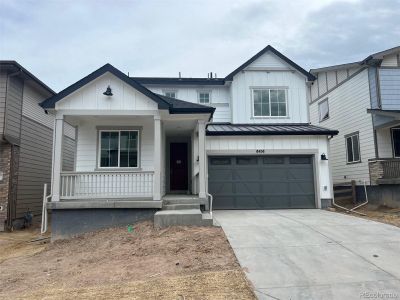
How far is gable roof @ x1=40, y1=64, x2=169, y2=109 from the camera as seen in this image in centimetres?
933

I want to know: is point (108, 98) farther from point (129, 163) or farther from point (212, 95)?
point (212, 95)

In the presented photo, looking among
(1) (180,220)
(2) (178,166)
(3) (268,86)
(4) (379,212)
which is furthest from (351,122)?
(1) (180,220)

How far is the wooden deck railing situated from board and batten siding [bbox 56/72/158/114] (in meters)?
9.94

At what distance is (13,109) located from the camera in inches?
484

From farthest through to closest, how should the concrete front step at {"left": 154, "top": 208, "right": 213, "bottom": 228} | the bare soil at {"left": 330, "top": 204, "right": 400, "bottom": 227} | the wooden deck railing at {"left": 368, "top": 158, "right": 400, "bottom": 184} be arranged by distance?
the wooden deck railing at {"left": 368, "top": 158, "right": 400, "bottom": 184}
the bare soil at {"left": 330, "top": 204, "right": 400, "bottom": 227}
the concrete front step at {"left": 154, "top": 208, "right": 213, "bottom": 228}

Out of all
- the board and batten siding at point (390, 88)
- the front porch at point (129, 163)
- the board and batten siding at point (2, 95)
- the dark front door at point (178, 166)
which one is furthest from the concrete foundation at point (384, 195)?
the board and batten siding at point (2, 95)

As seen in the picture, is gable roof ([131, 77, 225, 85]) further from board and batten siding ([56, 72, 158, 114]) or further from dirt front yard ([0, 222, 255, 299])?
dirt front yard ([0, 222, 255, 299])

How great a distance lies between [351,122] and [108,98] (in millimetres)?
12023

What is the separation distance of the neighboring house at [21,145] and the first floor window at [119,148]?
13.0ft

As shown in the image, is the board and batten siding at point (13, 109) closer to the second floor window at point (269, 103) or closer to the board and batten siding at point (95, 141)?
the board and batten siding at point (95, 141)

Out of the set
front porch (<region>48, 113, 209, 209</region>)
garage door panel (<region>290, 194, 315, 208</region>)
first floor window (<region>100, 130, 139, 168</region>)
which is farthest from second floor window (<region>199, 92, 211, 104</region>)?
garage door panel (<region>290, 194, 315, 208</region>)

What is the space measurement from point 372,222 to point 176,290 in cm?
708

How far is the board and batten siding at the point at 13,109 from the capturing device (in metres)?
11.9

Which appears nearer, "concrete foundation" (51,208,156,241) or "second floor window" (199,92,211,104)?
"concrete foundation" (51,208,156,241)
